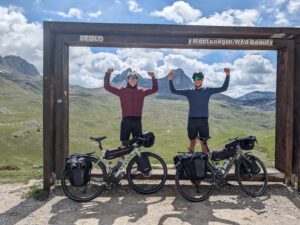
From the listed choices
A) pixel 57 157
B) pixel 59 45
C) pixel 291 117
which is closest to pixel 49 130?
pixel 57 157

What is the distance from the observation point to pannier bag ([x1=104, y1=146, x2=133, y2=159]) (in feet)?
30.0

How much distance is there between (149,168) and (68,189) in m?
2.13

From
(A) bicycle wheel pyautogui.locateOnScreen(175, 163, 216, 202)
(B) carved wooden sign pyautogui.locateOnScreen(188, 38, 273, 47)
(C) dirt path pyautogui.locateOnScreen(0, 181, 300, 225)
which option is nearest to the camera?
(C) dirt path pyautogui.locateOnScreen(0, 181, 300, 225)

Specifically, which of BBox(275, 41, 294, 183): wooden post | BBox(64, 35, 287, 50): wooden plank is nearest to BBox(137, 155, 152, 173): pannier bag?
BBox(64, 35, 287, 50): wooden plank

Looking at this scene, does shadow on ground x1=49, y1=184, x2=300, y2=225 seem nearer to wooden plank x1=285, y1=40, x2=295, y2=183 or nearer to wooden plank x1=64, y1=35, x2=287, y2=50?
wooden plank x1=285, y1=40, x2=295, y2=183

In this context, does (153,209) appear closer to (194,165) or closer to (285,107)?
(194,165)

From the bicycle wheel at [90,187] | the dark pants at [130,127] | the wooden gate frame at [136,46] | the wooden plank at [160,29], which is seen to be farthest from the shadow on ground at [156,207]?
the wooden plank at [160,29]

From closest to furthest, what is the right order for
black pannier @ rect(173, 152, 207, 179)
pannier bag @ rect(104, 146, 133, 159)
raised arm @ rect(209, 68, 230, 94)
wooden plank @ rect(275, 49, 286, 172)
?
1. black pannier @ rect(173, 152, 207, 179)
2. pannier bag @ rect(104, 146, 133, 159)
3. raised arm @ rect(209, 68, 230, 94)
4. wooden plank @ rect(275, 49, 286, 172)

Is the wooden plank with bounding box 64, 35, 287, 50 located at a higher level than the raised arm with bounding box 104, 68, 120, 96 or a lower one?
higher

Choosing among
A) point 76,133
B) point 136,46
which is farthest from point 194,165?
point 76,133

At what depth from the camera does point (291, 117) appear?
10500 millimetres

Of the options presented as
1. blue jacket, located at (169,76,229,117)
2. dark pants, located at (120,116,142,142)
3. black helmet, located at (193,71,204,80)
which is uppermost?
black helmet, located at (193,71,204,80)

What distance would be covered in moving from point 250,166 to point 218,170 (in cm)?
88

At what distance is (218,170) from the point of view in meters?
9.41
